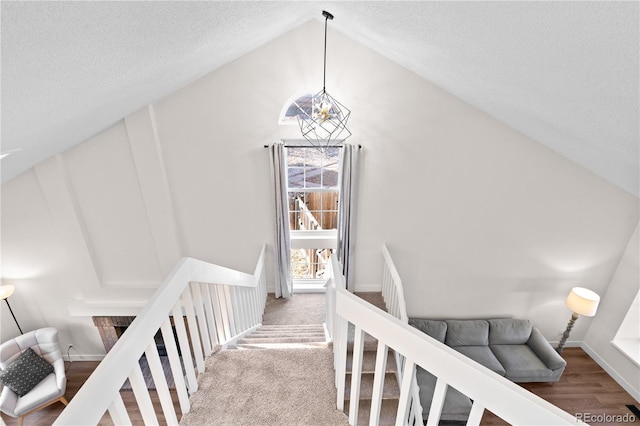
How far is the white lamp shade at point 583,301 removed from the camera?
13.2 feet

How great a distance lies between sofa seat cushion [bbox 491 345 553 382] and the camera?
4.09 m

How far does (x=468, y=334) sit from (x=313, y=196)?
9.73ft

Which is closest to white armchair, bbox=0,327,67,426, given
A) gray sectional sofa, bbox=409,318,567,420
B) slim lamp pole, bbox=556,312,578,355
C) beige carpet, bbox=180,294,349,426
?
beige carpet, bbox=180,294,349,426

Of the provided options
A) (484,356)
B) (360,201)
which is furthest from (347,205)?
(484,356)

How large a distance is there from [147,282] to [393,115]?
13.1ft

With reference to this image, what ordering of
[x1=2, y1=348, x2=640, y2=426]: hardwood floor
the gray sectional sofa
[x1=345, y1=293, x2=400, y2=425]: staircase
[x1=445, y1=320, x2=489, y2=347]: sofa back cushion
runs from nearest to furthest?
[x1=345, y1=293, x2=400, y2=425]: staircase, [x1=2, y1=348, x2=640, y2=426]: hardwood floor, the gray sectional sofa, [x1=445, y1=320, x2=489, y2=347]: sofa back cushion

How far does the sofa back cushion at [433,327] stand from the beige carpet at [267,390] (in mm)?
2947

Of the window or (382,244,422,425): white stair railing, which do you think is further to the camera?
the window

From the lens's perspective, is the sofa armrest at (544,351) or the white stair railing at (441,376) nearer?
the white stair railing at (441,376)

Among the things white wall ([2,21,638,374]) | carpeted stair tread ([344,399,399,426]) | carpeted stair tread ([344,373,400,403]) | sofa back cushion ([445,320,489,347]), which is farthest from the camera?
sofa back cushion ([445,320,489,347])

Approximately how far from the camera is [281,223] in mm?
4043

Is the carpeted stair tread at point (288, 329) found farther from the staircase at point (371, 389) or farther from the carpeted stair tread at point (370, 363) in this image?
the carpeted stair tread at point (370, 363)

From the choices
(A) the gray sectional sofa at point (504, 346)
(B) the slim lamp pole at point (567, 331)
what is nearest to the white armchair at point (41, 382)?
(A) the gray sectional sofa at point (504, 346)

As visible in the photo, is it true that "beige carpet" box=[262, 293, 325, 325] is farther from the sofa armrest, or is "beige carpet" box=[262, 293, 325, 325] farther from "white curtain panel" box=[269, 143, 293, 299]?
the sofa armrest
